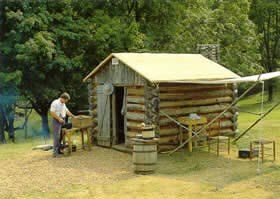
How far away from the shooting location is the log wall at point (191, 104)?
43.6ft

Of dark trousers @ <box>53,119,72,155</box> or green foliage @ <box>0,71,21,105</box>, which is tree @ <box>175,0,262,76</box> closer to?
green foliage @ <box>0,71,21,105</box>

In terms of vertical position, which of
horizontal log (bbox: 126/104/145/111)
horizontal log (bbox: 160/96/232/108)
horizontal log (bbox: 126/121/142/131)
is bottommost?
horizontal log (bbox: 126/121/142/131)

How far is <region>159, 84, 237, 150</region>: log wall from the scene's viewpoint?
13.3 metres

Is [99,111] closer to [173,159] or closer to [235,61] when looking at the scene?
[173,159]

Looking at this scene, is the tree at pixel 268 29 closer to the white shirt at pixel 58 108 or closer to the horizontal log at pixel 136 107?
the horizontal log at pixel 136 107

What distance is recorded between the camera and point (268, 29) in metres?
35.2

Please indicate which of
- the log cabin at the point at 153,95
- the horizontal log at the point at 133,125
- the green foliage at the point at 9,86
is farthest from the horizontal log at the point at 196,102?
the green foliage at the point at 9,86

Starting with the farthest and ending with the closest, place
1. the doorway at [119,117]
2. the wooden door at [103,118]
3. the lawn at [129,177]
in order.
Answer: the doorway at [119,117] → the wooden door at [103,118] → the lawn at [129,177]

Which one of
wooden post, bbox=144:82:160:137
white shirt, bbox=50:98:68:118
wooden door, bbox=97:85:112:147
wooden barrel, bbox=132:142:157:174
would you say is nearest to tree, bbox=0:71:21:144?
wooden door, bbox=97:85:112:147

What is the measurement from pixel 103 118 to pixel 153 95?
2.51 m

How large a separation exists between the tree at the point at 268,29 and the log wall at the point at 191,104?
21.1 m

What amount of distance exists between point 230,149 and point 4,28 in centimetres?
1177

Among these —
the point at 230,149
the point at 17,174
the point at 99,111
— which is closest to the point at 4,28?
the point at 99,111

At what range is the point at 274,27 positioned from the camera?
3625 centimetres
